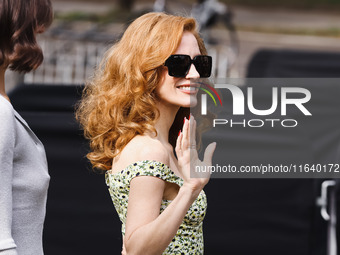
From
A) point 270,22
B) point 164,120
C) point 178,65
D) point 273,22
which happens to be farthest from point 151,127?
point 273,22

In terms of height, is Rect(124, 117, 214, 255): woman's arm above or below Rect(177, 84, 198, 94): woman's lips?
below

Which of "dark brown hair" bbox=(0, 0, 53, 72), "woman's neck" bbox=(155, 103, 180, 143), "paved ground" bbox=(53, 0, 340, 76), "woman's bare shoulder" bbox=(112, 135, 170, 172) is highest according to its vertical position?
"paved ground" bbox=(53, 0, 340, 76)

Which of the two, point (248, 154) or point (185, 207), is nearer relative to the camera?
point (185, 207)

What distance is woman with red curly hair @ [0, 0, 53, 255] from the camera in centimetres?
161

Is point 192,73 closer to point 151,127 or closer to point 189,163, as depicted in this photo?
point 151,127

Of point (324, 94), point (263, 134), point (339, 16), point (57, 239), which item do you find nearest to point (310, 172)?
point (263, 134)

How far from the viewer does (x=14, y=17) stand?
167 centimetres

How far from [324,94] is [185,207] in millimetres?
2528

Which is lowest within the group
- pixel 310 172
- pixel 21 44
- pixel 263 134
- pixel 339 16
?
pixel 310 172

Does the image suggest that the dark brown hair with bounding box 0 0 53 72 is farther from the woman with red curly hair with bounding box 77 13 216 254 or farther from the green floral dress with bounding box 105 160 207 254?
the green floral dress with bounding box 105 160 207 254

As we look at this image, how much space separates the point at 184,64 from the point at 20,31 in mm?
512

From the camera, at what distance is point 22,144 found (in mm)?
1676

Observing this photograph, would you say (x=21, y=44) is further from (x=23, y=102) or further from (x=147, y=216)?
(x=23, y=102)

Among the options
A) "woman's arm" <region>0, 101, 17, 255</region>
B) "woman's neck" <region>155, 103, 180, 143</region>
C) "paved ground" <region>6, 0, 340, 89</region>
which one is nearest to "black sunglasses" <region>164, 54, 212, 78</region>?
"woman's neck" <region>155, 103, 180, 143</region>
